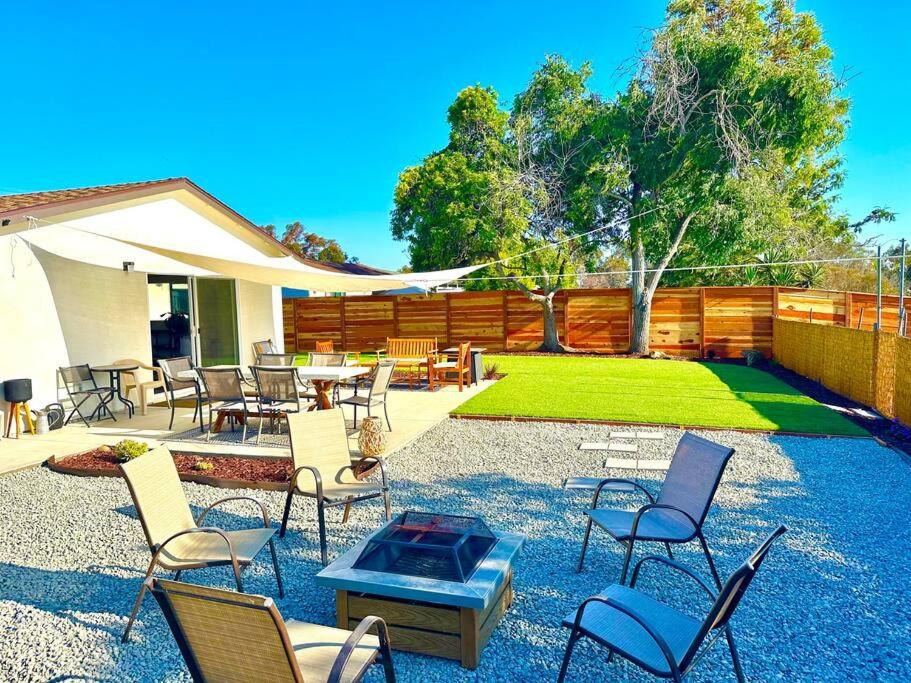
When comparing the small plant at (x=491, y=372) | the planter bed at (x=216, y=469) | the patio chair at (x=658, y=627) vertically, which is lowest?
the planter bed at (x=216, y=469)

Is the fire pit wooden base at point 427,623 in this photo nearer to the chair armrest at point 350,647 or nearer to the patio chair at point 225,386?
the chair armrest at point 350,647

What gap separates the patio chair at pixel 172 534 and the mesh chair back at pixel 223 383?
11.8 ft

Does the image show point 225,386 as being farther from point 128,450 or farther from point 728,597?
point 728,597

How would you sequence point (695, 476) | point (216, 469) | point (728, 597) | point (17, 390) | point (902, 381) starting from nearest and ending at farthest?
1. point (728, 597)
2. point (695, 476)
3. point (216, 469)
4. point (17, 390)
5. point (902, 381)

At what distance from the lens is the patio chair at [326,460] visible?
4438 mm

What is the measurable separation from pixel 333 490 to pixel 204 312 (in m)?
8.41

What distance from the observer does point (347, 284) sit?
9.23 metres

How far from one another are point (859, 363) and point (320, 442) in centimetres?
914

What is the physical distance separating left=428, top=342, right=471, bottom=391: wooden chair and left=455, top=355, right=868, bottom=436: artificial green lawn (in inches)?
26.1

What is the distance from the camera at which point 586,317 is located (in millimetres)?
17469

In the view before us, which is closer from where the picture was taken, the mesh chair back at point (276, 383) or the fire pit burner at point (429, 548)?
the fire pit burner at point (429, 548)

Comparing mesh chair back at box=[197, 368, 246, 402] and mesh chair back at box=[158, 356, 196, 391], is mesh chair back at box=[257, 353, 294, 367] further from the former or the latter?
mesh chair back at box=[197, 368, 246, 402]

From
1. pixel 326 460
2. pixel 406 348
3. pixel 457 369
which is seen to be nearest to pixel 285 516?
pixel 326 460

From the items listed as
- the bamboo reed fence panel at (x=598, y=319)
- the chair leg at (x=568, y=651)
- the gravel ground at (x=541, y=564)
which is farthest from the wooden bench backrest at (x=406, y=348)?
the chair leg at (x=568, y=651)
